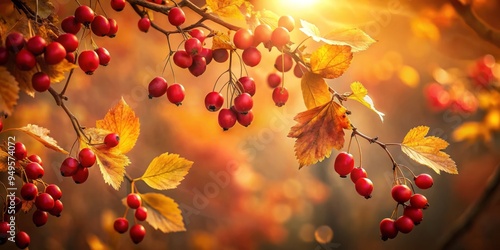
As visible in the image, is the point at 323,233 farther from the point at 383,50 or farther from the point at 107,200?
the point at 107,200

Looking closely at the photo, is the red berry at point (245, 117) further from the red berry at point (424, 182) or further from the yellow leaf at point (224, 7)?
the red berry at point (424, 182)

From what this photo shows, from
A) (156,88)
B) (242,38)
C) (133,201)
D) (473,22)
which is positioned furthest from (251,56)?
(473,22)

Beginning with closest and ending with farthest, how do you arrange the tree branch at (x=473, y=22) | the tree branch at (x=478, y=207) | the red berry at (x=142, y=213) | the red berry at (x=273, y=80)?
the red berry at (x=142, y=213) → the red berry at (x=273, y=80) → the tree branch at (x=473, y=22) → the tree branch at (x=478, y=207)

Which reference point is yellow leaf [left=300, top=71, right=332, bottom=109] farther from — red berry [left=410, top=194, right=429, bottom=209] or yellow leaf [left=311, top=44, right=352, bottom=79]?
red berry [left=410, top=194, right=429, bottom=209]

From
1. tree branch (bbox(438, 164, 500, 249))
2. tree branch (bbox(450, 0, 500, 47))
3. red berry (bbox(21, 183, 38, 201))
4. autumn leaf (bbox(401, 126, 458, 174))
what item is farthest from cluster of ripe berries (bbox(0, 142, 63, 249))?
tree branch (bbox(438, 164, 500, 249))

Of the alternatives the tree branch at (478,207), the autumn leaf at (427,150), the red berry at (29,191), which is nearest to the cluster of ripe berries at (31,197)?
the red berry at (29,191)

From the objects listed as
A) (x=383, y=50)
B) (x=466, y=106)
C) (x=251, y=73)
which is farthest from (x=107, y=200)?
(x=383, y=50)
